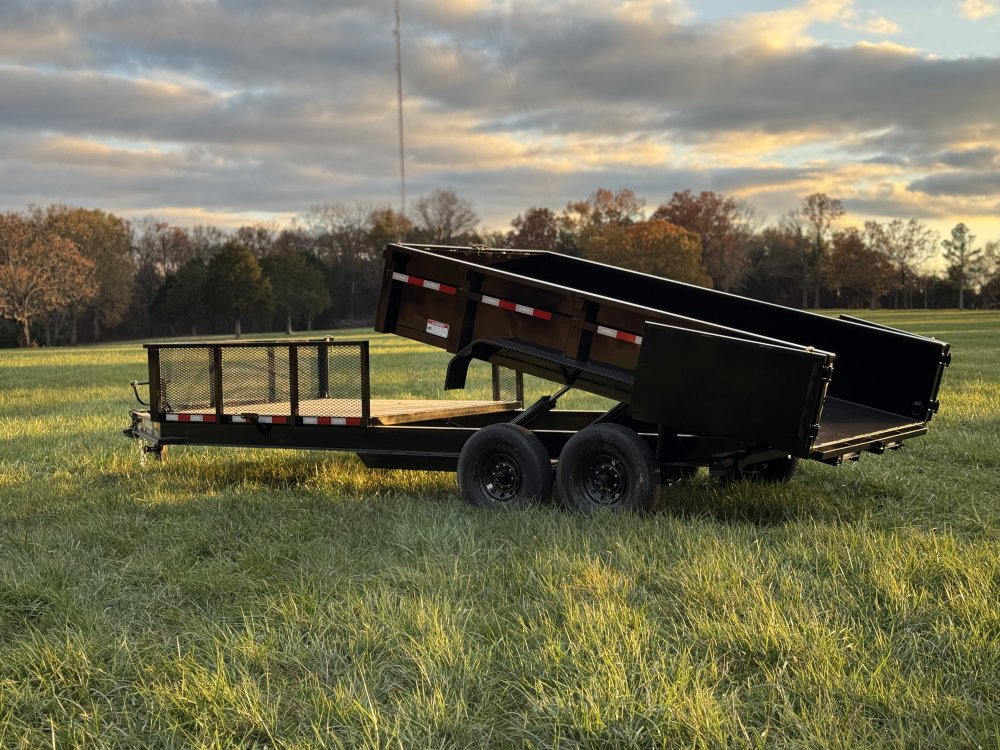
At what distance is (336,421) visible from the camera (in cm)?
772

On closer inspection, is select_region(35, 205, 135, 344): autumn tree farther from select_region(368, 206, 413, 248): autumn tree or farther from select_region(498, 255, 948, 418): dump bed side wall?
select_region(498, 255, 948, 418): dump bed side wall

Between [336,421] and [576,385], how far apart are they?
211cm

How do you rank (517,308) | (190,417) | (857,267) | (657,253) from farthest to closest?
(857,267) → (657,253) → (190,417) → (517,308)

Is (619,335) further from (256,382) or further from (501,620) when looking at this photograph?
(256,382)

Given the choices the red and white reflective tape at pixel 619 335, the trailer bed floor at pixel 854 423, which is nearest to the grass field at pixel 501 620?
the trailer bed floor at pixel 854 423

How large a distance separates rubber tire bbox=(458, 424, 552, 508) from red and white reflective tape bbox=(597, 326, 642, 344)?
954 mm

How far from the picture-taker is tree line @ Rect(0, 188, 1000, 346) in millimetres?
→ 66375

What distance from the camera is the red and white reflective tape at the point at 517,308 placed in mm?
6938

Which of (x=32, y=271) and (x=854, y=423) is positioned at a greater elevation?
(x=32, y=271)

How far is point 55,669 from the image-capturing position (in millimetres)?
4055

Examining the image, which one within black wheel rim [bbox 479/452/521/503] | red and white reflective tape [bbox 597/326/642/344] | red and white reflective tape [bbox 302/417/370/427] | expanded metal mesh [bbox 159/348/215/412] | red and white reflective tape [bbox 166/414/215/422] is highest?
red and white reflective tape [bbox 597/326/642/344]

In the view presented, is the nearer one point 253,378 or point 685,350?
point 685,350

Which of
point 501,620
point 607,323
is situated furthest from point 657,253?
point 501,620

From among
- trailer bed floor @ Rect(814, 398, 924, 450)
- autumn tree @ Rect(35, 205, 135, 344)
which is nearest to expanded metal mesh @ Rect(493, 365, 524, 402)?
trailer bed floor @ Rect(814, 398, 924, 450)
